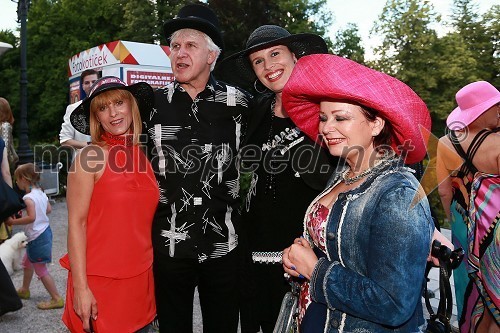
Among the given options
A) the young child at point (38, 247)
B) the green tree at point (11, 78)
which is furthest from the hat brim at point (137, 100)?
the green tree at point (11, 78)

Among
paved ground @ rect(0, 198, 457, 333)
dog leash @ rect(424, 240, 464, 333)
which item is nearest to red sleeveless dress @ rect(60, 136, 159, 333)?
dog leash @ rect(424, 240, 464, 333)

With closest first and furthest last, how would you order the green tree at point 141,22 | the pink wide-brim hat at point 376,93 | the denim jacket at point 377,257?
the denim jacket at point 377,257, the pink wide-brim hat at point 376,93, the green tree at point 141,22

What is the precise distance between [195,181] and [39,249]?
292 centimetres

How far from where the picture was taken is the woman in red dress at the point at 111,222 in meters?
2.28

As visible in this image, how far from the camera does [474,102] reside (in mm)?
3254

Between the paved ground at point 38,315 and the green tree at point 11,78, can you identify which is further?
the green tree at point 11,78

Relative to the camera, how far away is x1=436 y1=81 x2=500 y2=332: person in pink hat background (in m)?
2.66

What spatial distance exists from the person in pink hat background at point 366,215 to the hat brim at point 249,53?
36.7 inches

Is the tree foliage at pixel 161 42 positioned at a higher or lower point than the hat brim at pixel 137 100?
higher

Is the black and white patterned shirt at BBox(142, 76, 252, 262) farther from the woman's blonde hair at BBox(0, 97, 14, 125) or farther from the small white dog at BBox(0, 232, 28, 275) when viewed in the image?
the woman's blonde hair at BBox(0, 97, 14, 125)

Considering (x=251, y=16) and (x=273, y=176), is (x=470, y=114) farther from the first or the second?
(x=251, y=16)

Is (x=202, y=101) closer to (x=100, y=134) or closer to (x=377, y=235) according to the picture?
(x=100, y=134)

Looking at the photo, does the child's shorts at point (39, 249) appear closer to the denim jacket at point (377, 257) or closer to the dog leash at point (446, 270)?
the denim jacket at point (377, 257)

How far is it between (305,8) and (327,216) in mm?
27238
